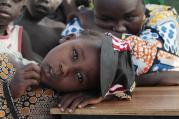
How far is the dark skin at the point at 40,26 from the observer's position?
7.38ft

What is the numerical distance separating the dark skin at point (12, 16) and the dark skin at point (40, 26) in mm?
123

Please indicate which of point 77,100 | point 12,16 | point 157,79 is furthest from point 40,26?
point 77,100

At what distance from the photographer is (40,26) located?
2354mm

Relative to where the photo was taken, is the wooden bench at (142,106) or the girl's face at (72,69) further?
the girl's face at (72,69)

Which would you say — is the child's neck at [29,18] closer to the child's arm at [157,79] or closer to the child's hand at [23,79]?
the child's arm at [157,79]

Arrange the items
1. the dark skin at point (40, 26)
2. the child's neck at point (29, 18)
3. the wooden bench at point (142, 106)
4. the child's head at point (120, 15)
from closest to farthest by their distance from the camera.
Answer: the wooden bench at point (142, 106), the child's head at point (120, 15), the dark skin at point (40, 26), the child's neck at point (29, 18)

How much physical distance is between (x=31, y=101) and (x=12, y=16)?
0.95 meters

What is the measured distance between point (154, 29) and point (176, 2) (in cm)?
82

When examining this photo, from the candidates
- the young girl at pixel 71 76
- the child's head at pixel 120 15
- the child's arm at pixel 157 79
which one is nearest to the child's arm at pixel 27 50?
the child's head at pixel 120 15

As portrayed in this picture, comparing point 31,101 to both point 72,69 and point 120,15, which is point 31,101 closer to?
point 72,69

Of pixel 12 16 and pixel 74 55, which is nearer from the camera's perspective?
pixel 74 55

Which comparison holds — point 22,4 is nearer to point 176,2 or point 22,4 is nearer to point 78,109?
point 176,2

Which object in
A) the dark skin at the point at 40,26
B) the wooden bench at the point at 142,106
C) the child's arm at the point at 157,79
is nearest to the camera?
the wooden bench at the point at 142,106

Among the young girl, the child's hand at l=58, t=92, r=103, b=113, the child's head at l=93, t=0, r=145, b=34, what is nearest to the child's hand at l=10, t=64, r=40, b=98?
the young girl
